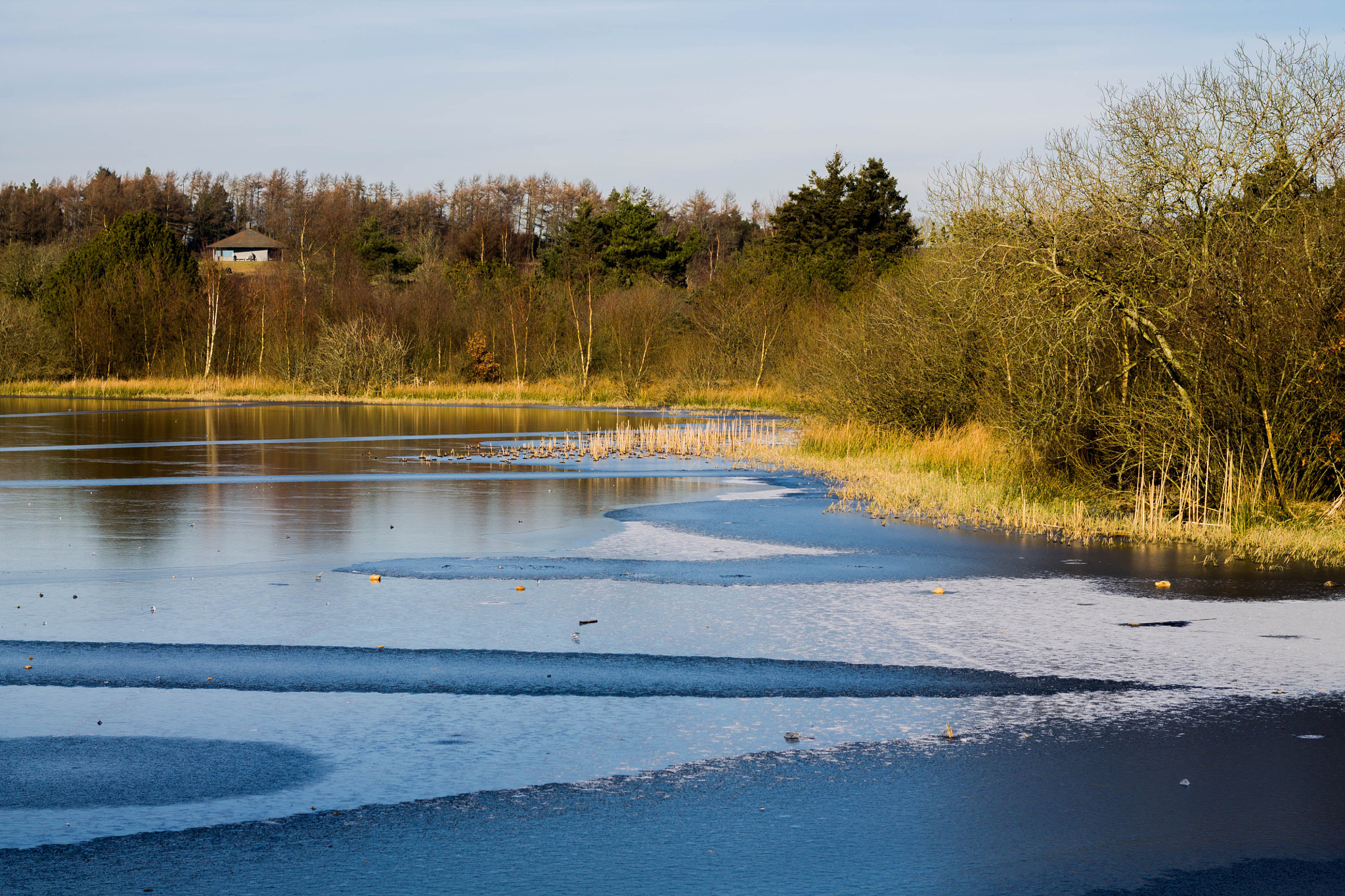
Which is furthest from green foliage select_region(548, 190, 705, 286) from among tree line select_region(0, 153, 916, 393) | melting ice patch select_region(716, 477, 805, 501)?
melting ice patch select_region(716, 477, 805, 501)

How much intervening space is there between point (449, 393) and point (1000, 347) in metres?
38.6

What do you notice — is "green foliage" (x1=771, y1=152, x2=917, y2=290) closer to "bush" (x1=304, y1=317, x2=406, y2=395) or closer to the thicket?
"bush" (x1=304, y1=317, x2=406, y2=395)

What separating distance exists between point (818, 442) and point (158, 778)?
22.5 metres

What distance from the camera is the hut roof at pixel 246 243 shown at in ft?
406

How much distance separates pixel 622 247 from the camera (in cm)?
7600

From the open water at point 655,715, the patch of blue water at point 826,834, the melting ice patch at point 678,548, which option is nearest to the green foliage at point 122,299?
the open water at point 655,715

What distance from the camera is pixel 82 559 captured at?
12969mm

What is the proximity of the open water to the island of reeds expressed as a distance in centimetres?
282

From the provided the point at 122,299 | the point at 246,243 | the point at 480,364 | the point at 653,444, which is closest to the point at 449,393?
the point at 480,364

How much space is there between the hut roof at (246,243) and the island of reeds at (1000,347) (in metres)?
59.6

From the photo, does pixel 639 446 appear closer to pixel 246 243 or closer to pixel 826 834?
pixel 826 834

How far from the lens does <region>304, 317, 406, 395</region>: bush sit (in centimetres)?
5809

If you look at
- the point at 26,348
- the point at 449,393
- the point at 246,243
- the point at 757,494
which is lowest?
the point at 757,494

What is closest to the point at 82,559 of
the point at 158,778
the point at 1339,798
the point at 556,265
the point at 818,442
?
the point at 158,778
